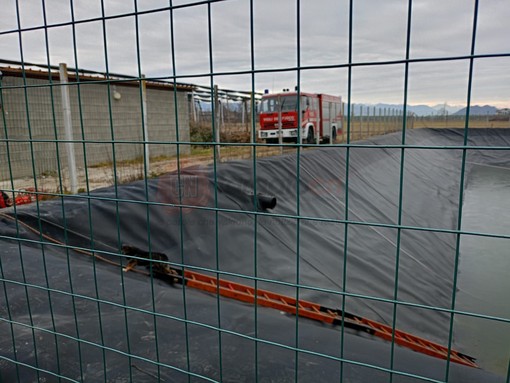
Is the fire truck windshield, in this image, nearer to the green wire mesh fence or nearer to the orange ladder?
the green wire mesh fence

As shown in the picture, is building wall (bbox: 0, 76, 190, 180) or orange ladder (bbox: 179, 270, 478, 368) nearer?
orange ladder (bbox: 179, 270, 478, 368)

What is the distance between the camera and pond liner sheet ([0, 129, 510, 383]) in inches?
56.9

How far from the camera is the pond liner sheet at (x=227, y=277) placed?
56.9 inches

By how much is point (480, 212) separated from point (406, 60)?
10.4 metres

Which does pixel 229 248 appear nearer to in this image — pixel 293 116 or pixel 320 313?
pixel 320 313

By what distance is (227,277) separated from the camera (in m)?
3.06

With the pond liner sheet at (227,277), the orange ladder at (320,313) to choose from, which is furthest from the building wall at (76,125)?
the orange ladder at (320,313)

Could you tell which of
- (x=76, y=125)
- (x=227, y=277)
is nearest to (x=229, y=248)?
(x=227, y=277)

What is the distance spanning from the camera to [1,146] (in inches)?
230

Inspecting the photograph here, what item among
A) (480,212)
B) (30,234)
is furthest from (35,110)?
(480,212)

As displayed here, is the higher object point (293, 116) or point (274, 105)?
point (274, 105)

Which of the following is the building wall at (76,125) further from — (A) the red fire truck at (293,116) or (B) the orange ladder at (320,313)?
(B) the orange ladder at (320,313)

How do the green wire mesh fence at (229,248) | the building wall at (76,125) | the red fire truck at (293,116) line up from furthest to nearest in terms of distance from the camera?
the red fire truck at (293,116)
the building wall at (76,125)
the green wire mesh fence at (229,248)

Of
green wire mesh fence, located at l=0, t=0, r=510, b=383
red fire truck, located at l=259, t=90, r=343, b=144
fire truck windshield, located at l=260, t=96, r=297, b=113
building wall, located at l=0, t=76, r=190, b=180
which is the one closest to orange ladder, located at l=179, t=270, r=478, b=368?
green wire mesh fence, located at l=0, t=0, r=510, b=383
